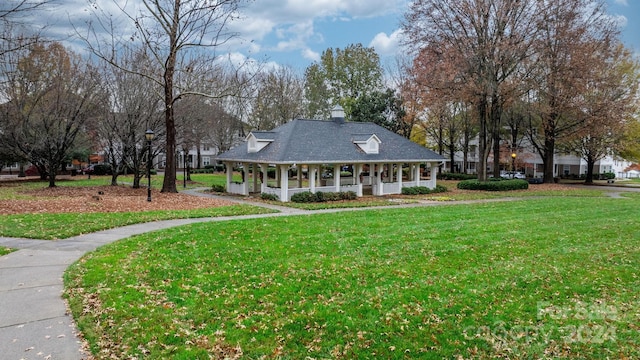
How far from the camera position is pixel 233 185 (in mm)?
26812

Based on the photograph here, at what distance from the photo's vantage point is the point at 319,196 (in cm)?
2231

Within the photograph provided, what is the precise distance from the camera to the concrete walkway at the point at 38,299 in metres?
4.88

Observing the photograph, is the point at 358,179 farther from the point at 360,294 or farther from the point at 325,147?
the point at 360,294

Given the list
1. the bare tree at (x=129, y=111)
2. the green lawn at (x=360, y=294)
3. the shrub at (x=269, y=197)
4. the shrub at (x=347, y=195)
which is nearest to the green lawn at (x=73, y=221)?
the green lawn at (x=360, y=294)

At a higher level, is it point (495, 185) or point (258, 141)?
point (258, 141)

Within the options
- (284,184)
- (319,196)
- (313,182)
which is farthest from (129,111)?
(319,196)

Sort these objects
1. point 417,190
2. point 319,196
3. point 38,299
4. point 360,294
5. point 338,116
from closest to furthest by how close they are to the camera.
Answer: point 38,299 < point 360,294 < point 319,196 < point 417,190 < point 338,116

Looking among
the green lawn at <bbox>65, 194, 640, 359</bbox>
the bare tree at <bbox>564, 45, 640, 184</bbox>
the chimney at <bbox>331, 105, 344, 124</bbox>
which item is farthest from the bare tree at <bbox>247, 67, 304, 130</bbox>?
the green lawn at <bbox>65, 194, 640, 359</bbox>

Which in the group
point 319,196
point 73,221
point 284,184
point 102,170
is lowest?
point 73,221

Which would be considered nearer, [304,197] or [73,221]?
[73,221]

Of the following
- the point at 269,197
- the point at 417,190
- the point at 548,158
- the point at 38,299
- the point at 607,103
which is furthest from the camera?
the point at 548,158

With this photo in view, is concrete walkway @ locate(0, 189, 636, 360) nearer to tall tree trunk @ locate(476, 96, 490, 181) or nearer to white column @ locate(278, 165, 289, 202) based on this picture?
white column @ locate(278, 165, 289, 202)

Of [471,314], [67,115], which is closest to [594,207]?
[471,314]

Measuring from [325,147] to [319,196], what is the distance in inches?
153
